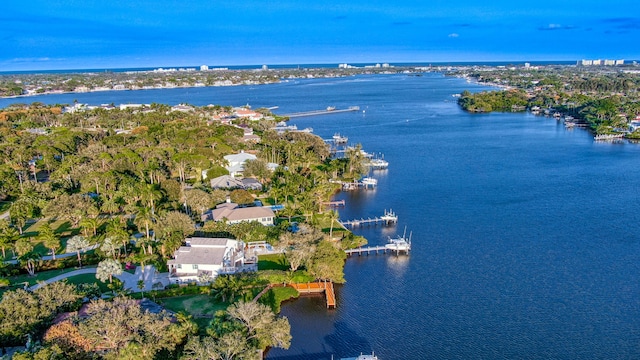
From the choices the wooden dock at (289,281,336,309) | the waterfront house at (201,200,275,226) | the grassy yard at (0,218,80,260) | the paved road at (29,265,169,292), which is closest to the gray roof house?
the waterfront house at (201,200,275,226)

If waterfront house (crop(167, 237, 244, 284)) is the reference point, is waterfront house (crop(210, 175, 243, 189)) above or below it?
above

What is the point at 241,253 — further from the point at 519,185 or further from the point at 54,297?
the point at 519,185

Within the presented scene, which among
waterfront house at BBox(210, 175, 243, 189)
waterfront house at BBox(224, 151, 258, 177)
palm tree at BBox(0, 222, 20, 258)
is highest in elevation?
waterfront house at BBox(224, 151, 258, 177)

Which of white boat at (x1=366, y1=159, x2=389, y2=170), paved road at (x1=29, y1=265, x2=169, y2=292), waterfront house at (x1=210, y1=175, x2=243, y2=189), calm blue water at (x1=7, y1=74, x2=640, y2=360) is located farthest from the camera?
white boat at (x1=366, y1=159, x2=389, y2=170)

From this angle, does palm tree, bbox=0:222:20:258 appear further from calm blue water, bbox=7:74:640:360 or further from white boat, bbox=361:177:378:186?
white boat, bbox=361:177:378:186

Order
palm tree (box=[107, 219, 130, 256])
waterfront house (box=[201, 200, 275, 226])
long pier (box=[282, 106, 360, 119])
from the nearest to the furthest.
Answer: palm tree (box=[107, 219, 130, 256]), waterfront house (box=[201, 200, 275, 226]), long pier (box=[282, 106, 360, 119])

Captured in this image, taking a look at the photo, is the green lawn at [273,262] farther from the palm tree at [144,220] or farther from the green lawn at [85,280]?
the green lawn at [85,280]
